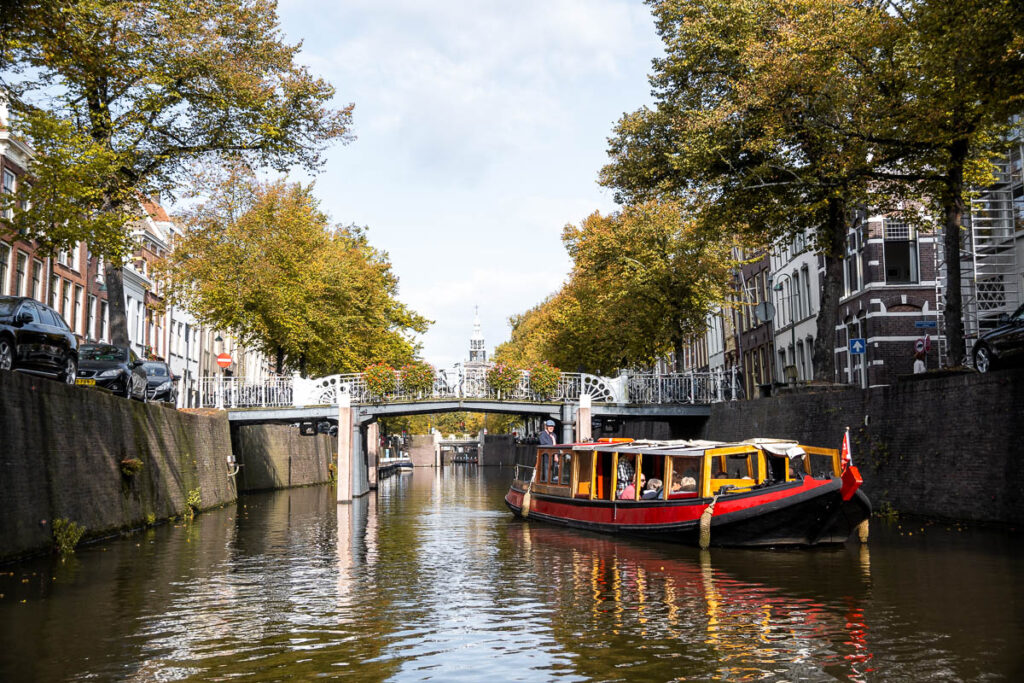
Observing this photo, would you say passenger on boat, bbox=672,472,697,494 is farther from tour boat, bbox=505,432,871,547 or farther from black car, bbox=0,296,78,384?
black car, bbox=0,296,78,384

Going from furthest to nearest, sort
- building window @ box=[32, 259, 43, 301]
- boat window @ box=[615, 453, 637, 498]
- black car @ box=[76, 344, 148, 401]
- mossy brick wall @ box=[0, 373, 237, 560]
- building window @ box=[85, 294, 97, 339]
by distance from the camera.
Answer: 1. building window @ box=[85, 294, 97, 339]
2. building window @ box=[32, 259, 43, 301]
3. black car @ box=[76, 344, 148, 401]
4. boat window @ box=[615, 453, 637, 498]
5. mossy brick wall @ box=[0, 373, 237, 560]

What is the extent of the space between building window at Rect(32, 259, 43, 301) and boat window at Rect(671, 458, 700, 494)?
99.6ft

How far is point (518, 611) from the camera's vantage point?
1614 cm

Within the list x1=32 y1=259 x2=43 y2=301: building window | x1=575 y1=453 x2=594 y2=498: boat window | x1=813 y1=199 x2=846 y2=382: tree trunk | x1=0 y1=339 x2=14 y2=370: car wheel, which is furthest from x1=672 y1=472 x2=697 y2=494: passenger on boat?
x1=32 y1=259 x2=43 y2=301: building window

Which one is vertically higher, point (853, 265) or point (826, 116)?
point (826, 116)

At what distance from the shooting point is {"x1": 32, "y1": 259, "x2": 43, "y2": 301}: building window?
45.8m

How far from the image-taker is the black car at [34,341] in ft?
74.7

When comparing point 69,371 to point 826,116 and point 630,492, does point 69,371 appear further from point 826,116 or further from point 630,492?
point 826,116

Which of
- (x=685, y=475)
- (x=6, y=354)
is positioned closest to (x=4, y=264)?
(x=6, y=354)

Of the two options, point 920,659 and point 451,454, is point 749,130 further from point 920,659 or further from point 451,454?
point 451,454

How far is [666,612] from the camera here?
15.8 meters

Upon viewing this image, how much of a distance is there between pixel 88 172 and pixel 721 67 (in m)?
22.1

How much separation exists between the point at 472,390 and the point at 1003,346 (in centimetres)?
2413

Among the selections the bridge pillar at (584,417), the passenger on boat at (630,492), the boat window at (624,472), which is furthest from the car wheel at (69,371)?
the bridge pillar at (584,417)
